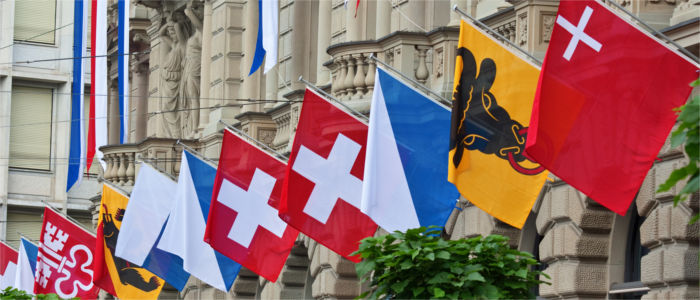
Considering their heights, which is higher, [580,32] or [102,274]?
[580,32]

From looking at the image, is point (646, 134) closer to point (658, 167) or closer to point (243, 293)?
point (658, 167)

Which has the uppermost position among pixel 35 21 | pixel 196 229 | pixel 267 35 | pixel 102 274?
pixel 35 21

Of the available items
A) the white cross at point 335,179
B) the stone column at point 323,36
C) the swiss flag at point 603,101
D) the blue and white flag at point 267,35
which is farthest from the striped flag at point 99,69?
the swiss flag at point 603,101

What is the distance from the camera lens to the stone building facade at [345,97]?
57.6 feet

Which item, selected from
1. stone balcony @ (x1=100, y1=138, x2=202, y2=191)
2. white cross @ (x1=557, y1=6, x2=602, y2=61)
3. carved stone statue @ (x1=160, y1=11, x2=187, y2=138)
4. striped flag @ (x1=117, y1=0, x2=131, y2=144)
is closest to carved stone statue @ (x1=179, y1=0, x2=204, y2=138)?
carved stone statue @ (x1=160, y1=11, x2=187, y2=138)

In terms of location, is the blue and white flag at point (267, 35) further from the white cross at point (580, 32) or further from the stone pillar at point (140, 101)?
the stone pillar at point (140, 101)

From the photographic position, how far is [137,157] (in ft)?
115

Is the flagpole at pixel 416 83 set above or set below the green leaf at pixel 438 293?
above

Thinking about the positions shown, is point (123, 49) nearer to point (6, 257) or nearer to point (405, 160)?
Result: point (6, 257)

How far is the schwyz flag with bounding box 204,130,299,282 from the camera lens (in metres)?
25.2

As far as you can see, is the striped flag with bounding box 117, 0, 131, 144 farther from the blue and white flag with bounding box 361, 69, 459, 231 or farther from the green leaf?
the green leaf

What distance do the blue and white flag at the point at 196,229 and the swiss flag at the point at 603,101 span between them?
37.7 ft

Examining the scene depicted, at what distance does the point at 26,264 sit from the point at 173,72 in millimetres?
5914

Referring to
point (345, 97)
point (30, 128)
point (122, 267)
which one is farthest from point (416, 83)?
point (30, 128)
